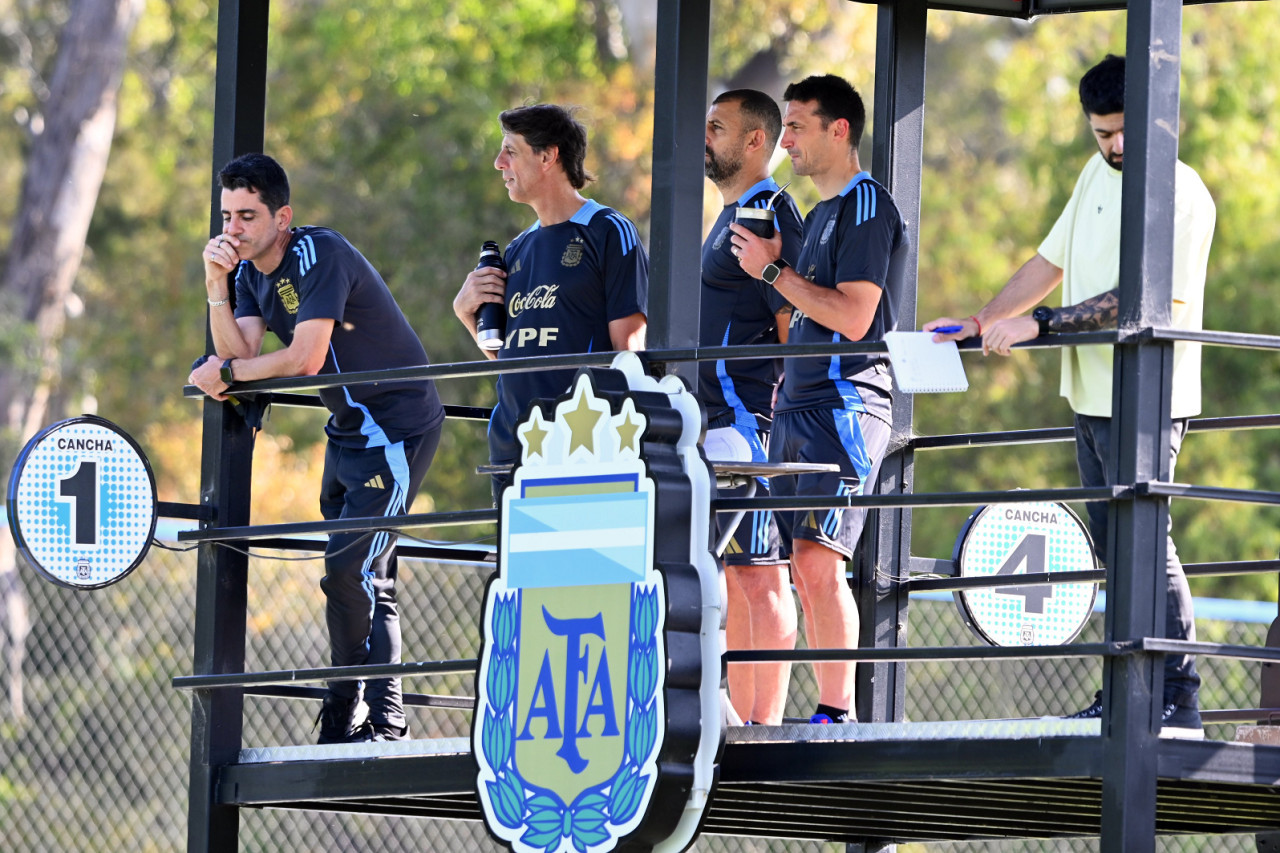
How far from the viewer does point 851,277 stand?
628 cm

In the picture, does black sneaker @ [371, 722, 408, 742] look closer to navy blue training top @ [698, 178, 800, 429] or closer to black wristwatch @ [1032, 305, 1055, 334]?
navy blue training top @ [698, 178, 800, 429]

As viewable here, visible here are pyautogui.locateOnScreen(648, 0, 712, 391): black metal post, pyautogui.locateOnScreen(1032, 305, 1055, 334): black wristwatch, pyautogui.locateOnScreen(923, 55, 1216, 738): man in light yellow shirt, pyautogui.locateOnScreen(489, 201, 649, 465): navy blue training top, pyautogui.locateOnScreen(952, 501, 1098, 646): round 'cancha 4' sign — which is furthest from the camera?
pyautogui.locateOnScreen(952, 501, 1098, 646): round 'cancha 4' sign

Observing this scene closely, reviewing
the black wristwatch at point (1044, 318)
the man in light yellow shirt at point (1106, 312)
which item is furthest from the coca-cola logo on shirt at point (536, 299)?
the black wristwatch at point (1044, 318)

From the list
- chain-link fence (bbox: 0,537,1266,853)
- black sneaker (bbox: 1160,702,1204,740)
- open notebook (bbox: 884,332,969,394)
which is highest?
open notebook (bbox: 884,332,969,394)

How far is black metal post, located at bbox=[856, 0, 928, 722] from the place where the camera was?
24.4ft

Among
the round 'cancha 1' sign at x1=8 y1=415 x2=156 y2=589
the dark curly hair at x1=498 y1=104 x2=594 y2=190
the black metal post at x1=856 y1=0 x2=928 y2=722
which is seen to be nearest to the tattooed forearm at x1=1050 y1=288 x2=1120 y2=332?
the dark curly hair at x1=498 y1=104 x2=594 y2=190

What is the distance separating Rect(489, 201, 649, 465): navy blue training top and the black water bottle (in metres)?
0.04

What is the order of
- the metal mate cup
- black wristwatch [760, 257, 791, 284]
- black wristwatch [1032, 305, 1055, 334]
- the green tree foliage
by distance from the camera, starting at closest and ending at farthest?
black wristwatch [1032, 305, 1055, 334]
black wristwatch [760, 257, 791, 284]
the metal mate cup
the green tree foliage

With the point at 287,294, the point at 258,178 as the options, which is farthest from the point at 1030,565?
the point at 258,178

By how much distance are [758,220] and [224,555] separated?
1.98m

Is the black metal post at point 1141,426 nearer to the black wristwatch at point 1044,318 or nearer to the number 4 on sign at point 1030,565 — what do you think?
the black wristwatch at point 1044,318

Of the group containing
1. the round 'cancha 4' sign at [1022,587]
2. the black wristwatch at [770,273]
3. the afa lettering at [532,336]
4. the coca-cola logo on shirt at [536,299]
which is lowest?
the round 'cancha 4' sign at [1022,587]

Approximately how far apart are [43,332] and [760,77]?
298 inches

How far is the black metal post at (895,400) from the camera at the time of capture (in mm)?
7434
